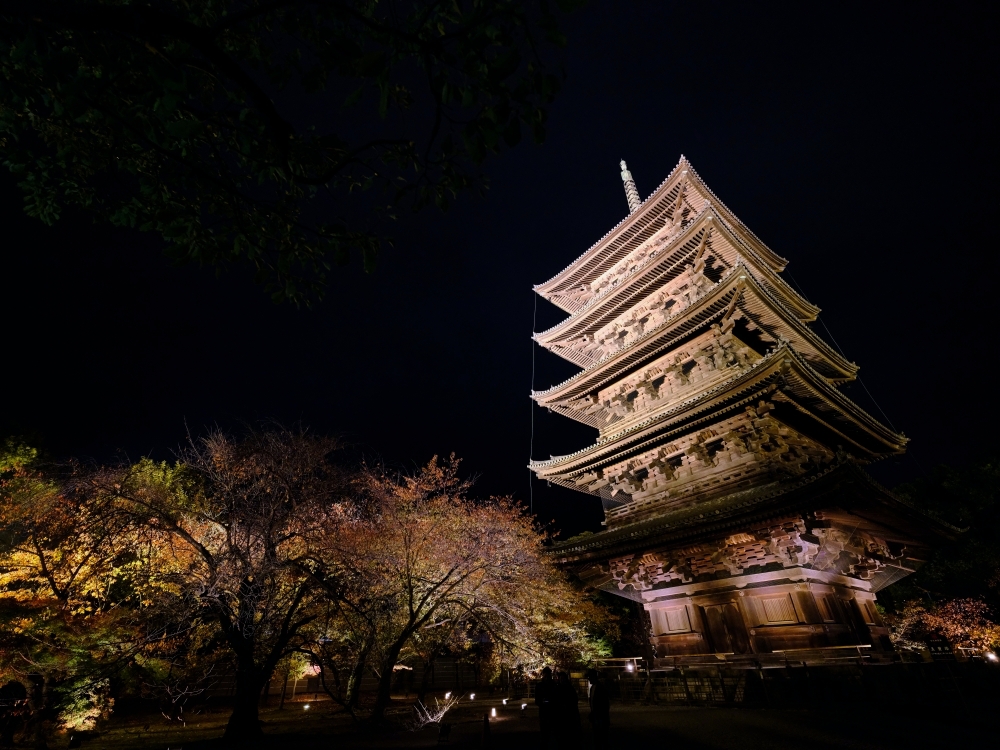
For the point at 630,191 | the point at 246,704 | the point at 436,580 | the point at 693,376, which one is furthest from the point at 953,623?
the point at 246,704

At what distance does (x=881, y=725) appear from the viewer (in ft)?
26.1

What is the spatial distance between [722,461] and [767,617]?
472cm

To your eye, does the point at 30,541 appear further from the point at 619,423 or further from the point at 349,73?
the point at 619,423

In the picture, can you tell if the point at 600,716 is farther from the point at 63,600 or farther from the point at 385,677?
the point at 63,600

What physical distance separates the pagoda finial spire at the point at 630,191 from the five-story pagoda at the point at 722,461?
Answer: 4221 millimetres

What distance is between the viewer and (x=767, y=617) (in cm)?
1224

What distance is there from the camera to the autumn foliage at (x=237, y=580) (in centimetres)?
971

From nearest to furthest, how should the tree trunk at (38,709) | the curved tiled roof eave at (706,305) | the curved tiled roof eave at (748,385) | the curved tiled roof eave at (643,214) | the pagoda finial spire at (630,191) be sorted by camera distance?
the tree trunk at (38,709) < the curved tiled roof eave at (748,385) < the curved tiled roof eave at (706,305) < the curved tiled roof eave at (643,214) < the pagoda finial spire at (630,191)

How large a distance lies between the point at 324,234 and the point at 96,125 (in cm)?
245

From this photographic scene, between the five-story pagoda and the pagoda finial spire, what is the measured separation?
4221 mm

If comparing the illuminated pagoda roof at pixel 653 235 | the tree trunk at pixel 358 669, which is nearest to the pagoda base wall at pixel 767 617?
the tree trunk at pixel 358 669

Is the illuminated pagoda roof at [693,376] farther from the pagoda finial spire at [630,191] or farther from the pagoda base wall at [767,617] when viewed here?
the pagoda finial spire at [630,191]

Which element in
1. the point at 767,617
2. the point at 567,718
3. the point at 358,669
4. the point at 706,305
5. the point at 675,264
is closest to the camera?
the point at 567,718

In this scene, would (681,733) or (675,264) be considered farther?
(675,264)
